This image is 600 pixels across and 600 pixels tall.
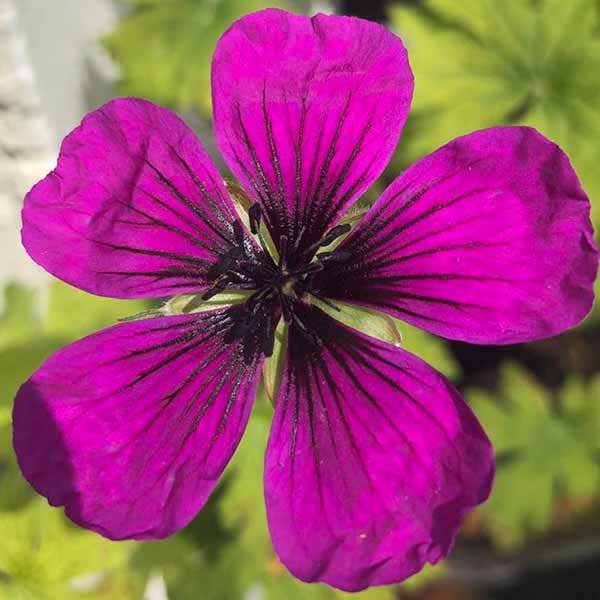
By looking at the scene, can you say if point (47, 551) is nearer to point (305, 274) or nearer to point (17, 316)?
point (17, 316)

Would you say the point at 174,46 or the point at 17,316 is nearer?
the point at 17,316

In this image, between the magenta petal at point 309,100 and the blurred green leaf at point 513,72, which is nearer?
the magenta petal at point 309,100

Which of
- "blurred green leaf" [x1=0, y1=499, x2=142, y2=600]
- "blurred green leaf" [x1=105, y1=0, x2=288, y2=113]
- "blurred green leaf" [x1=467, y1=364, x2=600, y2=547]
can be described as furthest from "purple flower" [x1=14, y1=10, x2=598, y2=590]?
"blurred green leaf" [x1=467, y1=364, x2=600, y2=547]

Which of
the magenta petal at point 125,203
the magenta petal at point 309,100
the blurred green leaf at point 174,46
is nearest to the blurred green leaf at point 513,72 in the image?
the blurred green leaf at point 174,46

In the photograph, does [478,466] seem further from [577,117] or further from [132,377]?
[577,117]

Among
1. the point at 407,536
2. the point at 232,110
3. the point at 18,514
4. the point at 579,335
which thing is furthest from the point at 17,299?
the point at 579,335

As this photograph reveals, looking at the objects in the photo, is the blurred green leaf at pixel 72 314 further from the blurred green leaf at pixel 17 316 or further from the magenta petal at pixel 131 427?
the magenta petal at pixel 131 427

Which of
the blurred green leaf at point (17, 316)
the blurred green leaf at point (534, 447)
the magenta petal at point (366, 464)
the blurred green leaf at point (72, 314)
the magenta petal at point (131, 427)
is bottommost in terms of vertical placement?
the blurred green leaf at point (534, 447)

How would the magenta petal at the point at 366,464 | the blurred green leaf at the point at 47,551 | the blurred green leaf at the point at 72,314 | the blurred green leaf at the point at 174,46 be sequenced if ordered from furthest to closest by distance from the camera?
the blurred green leaf at the point at 174,46 → the blurred green leaf at the point at 72,314 → the blurred green leaf at the point at 47,551 → the magenta petal at the point at 366,464

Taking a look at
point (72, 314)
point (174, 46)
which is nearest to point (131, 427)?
point (72, 314)
